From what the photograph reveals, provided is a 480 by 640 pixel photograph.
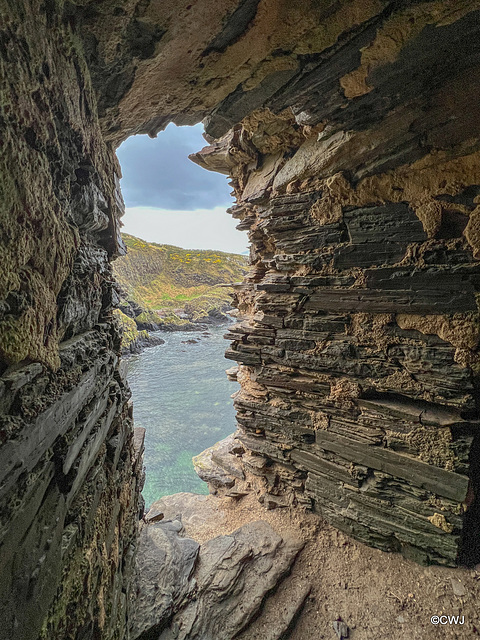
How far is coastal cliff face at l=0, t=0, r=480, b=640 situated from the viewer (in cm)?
178

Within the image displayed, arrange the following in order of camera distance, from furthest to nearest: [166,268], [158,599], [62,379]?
[166,268] → [158,599] → [62,379]

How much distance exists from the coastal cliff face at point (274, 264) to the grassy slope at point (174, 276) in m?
41.5

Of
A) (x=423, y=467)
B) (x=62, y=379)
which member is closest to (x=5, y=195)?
(x=62, y=379)

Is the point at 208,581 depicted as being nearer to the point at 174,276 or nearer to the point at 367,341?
the point at 367,341

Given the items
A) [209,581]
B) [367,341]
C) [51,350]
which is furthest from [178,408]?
[51,350]

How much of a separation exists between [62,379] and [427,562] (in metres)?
6.17

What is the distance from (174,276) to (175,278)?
421 mm

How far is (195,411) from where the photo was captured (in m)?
21.1

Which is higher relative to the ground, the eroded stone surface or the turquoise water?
the eroded stone surface

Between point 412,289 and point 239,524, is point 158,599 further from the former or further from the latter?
point 412,289

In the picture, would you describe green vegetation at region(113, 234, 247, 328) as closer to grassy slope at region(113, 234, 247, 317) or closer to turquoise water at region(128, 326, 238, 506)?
grassy slope at region(113, 234, 247, 317)

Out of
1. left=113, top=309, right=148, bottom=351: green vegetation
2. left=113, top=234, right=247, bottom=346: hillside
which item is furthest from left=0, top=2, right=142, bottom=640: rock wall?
left=113, top=234, right=247, bottom=346: hillside

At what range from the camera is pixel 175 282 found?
52.7 m

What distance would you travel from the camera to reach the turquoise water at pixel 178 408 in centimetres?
1510
